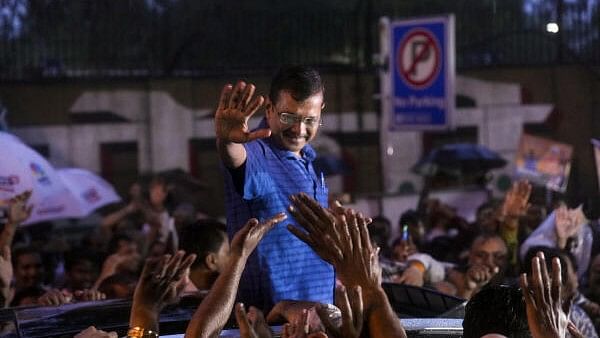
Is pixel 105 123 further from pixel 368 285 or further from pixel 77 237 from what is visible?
pixel 368 285

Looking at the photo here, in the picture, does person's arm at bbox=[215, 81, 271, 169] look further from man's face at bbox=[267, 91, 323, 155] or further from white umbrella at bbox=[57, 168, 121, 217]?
white umbrella at bbox=[57, 168, 121, 217]

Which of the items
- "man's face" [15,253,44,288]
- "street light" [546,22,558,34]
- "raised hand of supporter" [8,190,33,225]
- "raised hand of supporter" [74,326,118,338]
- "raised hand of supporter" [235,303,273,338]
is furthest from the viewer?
"street light" [546,22,558,34]

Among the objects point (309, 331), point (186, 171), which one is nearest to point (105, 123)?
point (186, 171)

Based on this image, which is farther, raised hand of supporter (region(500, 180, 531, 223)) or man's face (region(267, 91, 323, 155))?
raised hand of supporter (region(500, 180, 531, 223))

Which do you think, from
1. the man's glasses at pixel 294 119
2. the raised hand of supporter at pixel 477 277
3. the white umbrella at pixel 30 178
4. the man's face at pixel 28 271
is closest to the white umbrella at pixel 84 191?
the white umbrella at pixel 30 178

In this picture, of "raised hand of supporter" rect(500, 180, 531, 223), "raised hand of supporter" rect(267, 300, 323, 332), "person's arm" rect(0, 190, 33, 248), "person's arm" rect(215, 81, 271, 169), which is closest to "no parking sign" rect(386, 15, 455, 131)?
"raised hand of supporter" rect(500, 180, 531, 223)

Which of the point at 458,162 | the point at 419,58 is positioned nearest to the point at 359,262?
the point at 419,58

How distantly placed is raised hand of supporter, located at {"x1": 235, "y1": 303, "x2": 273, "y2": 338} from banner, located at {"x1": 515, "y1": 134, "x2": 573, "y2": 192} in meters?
10.2

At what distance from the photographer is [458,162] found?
1650cm

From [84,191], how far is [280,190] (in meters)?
8.38

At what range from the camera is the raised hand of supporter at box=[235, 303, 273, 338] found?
3041 millimetres

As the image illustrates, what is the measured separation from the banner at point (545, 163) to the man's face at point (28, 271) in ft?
22.4

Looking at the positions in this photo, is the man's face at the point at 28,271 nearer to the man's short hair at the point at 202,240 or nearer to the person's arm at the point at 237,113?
the man's short hair at the point at 202,240

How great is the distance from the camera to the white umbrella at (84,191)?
37.7ft
